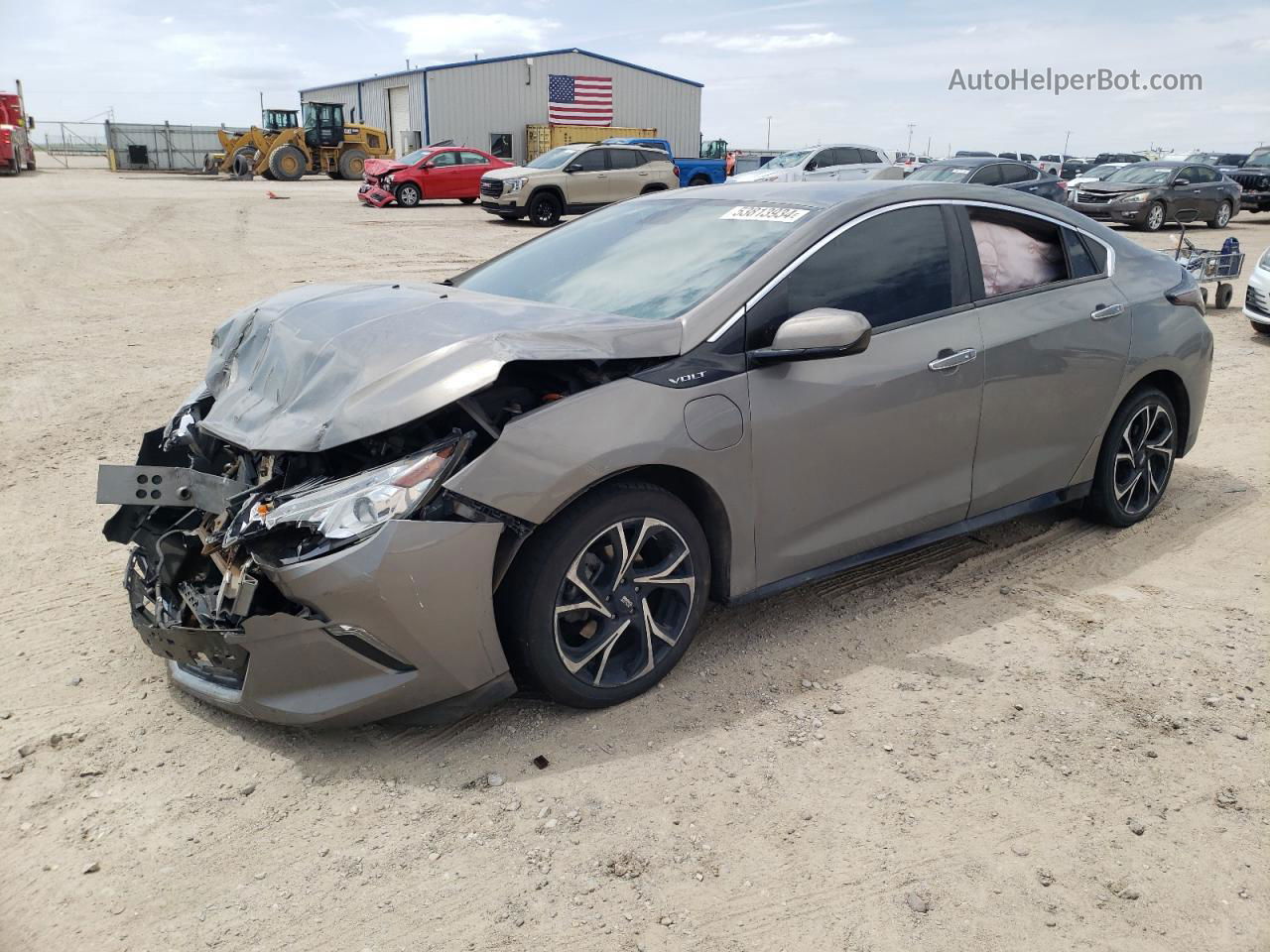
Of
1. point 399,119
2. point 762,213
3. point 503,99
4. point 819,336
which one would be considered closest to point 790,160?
point 762,213

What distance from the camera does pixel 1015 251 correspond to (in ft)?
14.2

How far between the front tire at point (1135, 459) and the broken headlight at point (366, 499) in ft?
10.9

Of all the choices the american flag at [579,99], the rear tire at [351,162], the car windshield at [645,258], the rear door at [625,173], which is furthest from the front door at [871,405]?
the american flag at [579,99]

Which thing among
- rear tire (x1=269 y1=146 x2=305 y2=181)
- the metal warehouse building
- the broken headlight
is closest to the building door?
the metal warehouse building

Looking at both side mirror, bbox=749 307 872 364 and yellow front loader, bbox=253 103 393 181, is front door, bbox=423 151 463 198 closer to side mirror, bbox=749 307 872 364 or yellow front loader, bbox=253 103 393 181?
yellow front loader, bbox=253 103 393 181

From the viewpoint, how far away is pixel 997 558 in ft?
15.3

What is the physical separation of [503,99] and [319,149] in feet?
36.3

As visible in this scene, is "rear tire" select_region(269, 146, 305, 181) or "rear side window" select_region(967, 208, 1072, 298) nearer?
"rear side window" select_region(967, 208, 1072, 298)

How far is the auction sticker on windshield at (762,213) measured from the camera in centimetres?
376

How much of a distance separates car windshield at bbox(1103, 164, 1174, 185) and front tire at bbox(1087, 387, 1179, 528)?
19642mm

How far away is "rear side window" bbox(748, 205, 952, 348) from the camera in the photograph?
3.51 meters

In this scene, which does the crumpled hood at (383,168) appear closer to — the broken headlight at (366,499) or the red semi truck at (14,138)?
the red semi truck at (14,138)

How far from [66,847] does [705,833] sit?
5.63 ft

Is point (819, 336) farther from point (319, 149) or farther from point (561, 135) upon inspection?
point (561, 135)
